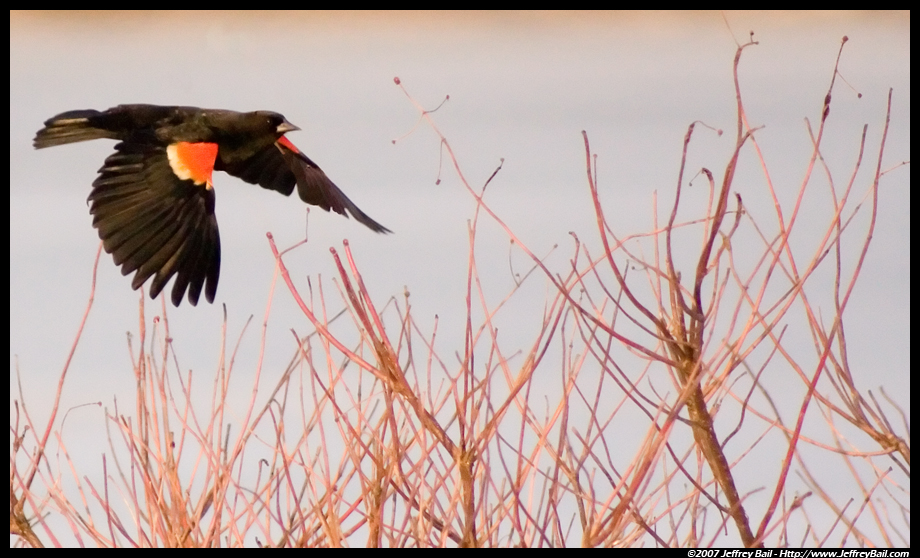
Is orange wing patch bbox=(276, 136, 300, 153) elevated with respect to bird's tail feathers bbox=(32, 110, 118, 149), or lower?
elevated

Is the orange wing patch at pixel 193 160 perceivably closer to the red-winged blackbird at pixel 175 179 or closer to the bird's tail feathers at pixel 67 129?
the red-winged blackbird at pixel 175 179

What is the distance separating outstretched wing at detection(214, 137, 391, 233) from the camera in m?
1.31

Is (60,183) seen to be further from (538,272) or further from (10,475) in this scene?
(538,272)

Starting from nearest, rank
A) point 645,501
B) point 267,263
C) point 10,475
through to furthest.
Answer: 1. point 645,501
2. point 10,475
3. point 267,263

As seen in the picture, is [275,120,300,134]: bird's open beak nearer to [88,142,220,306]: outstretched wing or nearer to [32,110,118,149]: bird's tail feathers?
[88,142,220,306]: outstretched wing

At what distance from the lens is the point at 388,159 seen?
133 centimetres

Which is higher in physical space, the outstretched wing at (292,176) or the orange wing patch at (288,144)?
the orange wing patch at (288,144)

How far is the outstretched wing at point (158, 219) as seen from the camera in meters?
1.29

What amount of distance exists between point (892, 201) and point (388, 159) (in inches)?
32.7

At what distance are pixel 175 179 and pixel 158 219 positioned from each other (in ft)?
0.25

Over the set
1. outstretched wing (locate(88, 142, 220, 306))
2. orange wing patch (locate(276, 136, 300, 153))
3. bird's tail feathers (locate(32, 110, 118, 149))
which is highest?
orange wing patch (locate(276, 136, 300, 153))

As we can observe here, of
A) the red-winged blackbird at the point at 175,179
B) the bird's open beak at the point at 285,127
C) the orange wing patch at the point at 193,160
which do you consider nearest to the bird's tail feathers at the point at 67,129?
the red-winged blackbird at the point at 175,179

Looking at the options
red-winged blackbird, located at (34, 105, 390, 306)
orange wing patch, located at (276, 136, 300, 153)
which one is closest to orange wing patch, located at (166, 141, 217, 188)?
red-winged blackbird, located at (34, 105, 390, 306)

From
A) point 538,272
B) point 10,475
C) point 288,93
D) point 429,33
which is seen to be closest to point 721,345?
point 538,272
